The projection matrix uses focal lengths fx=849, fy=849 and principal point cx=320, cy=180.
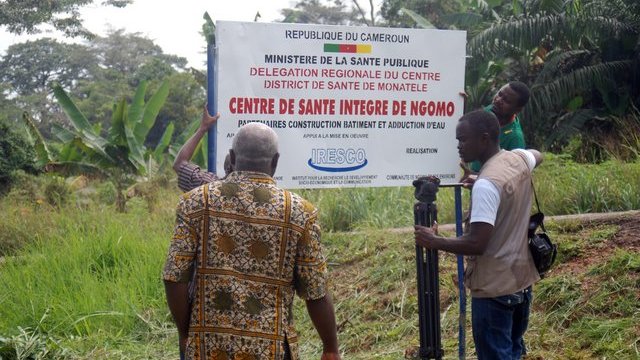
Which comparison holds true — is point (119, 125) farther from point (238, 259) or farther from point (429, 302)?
point (238, 259)

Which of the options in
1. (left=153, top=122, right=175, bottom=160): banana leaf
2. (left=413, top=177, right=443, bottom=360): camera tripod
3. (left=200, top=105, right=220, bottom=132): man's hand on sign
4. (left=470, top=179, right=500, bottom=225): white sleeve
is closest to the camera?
(left=470, top=179, right=500, bottom=225): white sleeve

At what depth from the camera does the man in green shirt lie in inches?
200

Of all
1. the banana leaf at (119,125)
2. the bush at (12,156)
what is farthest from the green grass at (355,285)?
the bush at (12,156)

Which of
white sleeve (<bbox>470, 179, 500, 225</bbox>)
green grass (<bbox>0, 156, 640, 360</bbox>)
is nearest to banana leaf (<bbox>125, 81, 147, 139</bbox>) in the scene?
green grass (<bbox>0, 156, 640, 360</bbox>)

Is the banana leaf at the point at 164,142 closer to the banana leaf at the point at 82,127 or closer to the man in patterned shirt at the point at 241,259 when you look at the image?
the banana leaf at the point at 82,127

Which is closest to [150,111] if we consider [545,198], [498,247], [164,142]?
[164,142]

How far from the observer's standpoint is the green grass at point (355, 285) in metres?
5.71

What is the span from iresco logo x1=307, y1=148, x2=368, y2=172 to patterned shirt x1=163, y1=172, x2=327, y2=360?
1863mm

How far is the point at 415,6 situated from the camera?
28203 millimetres

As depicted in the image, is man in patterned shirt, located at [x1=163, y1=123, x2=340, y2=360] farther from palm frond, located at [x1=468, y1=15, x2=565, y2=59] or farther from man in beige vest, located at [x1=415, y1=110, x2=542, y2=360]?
palm frond, located at [x1=468, y1=15, x2=565, y2=59]

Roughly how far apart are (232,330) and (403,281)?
4.09m

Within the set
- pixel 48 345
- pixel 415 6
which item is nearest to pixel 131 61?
pixel 415 6

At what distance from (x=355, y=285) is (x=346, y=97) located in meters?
2.70

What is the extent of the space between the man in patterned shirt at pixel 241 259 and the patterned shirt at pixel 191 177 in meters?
1.05
